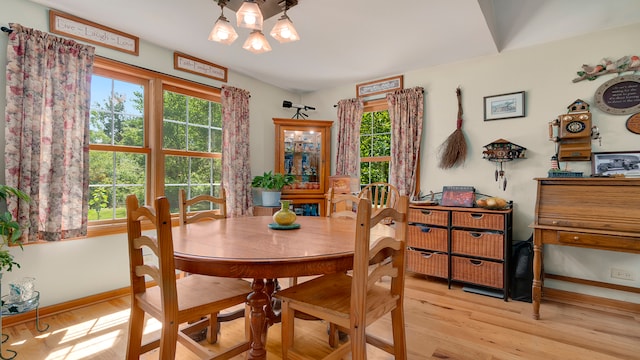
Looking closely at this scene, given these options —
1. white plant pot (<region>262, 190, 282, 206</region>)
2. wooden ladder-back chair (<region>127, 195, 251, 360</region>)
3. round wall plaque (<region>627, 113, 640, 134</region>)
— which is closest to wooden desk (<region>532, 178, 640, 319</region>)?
round wall plaque (<region>627, 113, 640, 134</region>)

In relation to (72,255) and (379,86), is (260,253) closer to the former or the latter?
(72,255)

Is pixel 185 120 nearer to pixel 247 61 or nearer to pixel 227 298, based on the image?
pixel 247 61

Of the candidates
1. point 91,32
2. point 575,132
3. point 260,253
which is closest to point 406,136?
point 575,132

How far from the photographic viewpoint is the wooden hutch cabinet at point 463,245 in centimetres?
271

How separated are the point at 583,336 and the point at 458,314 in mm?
782

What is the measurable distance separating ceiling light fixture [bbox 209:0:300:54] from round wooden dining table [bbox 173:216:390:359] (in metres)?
1.21

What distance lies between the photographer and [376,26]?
2.55 m

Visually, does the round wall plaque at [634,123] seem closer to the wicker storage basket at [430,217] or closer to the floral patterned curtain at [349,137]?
the wicker storage basket at [430,217]

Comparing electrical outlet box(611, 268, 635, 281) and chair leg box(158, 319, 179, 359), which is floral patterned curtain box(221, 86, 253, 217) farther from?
electrical outlet box(611, 268, 635, 281)

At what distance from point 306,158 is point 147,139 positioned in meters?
1.95

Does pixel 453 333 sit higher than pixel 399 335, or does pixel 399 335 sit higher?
pixel 399 335

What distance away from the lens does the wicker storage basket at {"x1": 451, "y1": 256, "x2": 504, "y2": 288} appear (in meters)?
2.71

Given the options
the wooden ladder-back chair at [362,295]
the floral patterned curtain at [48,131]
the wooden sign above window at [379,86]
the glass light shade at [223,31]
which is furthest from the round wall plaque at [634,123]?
the floral patterned curtain at [48,131]

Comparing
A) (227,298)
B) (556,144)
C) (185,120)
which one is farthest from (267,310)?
(556,144)
